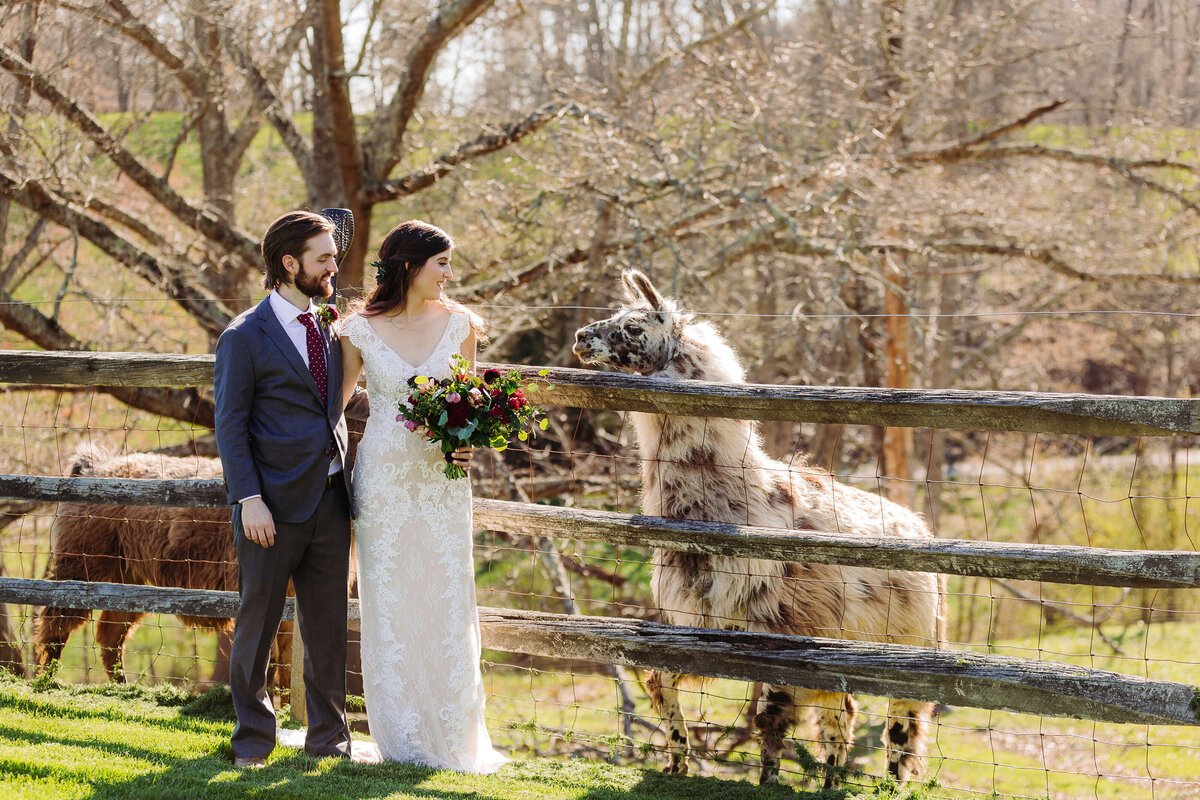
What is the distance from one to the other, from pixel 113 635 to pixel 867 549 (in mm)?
5341

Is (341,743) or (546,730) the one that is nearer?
(341,743)

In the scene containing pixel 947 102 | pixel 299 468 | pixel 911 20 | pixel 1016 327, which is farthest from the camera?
pixel 1016 327

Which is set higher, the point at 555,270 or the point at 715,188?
the point at 715,188

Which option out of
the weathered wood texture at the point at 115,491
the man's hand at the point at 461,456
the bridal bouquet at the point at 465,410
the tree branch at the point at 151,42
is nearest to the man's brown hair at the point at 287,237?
the bridal bouquet at the point at 465,410

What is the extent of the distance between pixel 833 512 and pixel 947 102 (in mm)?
11137

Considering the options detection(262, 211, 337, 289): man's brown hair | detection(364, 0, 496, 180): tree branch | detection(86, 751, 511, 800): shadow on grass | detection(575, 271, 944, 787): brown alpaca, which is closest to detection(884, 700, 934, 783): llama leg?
detection(575, 271, 944, 787): brown alpaca

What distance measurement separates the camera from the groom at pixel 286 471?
3688 mm

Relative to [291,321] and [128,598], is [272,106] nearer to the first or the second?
[128,598]

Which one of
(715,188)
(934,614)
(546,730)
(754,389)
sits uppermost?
(715,188)

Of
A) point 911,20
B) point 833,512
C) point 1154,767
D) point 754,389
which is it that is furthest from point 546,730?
point 911,20

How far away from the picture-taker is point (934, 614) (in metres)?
5.19

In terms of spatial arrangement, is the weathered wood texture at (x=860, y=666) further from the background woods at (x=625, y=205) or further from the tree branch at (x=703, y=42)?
Result: the tree branch at (x=703, y=42)

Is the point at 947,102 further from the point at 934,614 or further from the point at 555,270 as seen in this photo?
the point at 934,614

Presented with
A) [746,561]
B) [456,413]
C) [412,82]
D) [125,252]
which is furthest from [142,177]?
[746,561]
